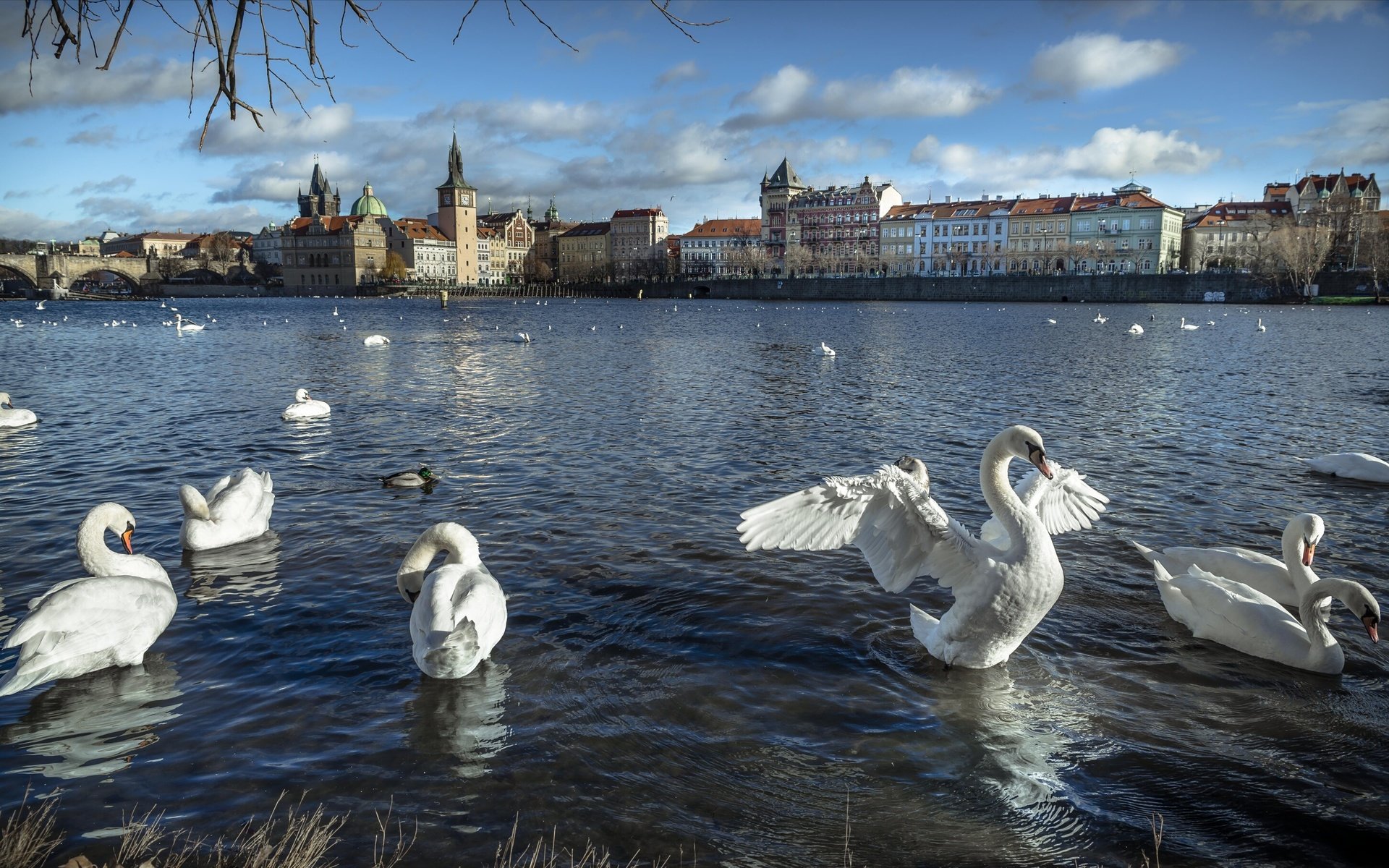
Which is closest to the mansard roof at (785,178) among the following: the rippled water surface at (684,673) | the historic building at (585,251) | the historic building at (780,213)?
the historic building at (780,213)

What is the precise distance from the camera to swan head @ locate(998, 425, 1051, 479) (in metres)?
5.12

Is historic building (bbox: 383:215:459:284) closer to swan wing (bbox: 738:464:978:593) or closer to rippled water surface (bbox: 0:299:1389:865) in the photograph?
rippled water surface (bbox: 0:299:1389:865)

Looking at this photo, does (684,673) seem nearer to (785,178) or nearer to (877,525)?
(877,525)

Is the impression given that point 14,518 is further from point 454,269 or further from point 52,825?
point 454,269

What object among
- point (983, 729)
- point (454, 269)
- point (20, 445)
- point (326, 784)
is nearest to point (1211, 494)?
point (983, 729)

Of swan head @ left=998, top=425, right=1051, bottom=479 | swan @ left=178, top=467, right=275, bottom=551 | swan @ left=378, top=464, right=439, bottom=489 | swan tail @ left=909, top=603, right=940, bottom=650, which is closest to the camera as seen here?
Result: swan head @ left=998, top=425, right=1051, bottom=479

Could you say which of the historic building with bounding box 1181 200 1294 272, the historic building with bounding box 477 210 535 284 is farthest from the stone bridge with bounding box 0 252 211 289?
the historic building with bounding box 1181 200 1294 272

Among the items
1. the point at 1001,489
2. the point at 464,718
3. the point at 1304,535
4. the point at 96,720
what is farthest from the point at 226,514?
the point at 1304,535

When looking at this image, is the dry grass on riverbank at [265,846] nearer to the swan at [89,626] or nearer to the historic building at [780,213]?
the swan at [89,626]

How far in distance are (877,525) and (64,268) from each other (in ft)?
471

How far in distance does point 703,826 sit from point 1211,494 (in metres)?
8.57

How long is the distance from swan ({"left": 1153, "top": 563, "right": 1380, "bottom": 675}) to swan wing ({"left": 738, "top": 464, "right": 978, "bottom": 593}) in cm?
220

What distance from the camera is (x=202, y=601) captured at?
6.58 meters

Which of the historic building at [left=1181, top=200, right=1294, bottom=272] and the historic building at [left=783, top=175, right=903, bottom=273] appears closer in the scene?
the historic building at [left=1181, top=200, right=1294, bottom=272]
